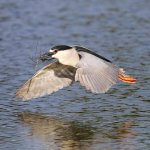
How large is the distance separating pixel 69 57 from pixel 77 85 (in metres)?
1.46

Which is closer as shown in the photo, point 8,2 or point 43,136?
point 43,136

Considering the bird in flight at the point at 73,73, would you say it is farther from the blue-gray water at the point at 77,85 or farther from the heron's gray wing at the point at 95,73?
the blue-gray water at the point at 77,85

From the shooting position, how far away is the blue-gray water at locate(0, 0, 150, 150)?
24.9ft

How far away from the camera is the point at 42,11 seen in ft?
52.4

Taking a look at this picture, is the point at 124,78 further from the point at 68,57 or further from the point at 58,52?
the point at 58,52

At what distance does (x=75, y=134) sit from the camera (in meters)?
7.81

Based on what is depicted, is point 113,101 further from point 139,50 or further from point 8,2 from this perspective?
point 8,2

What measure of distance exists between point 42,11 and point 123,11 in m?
1.97

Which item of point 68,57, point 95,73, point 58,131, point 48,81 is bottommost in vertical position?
point 58,131

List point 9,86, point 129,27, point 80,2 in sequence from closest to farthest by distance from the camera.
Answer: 1. point 9,86
2. point 129,27
3. point 80,2

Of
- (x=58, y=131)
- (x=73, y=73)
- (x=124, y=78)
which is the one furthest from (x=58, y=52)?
(x=58, y=131)

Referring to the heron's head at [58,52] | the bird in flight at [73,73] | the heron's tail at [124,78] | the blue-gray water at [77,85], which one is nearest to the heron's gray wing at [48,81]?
the bird in flight at [73,73]

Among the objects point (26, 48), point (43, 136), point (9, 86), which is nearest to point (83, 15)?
point (26, 48)

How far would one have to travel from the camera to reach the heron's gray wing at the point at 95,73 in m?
8.21
